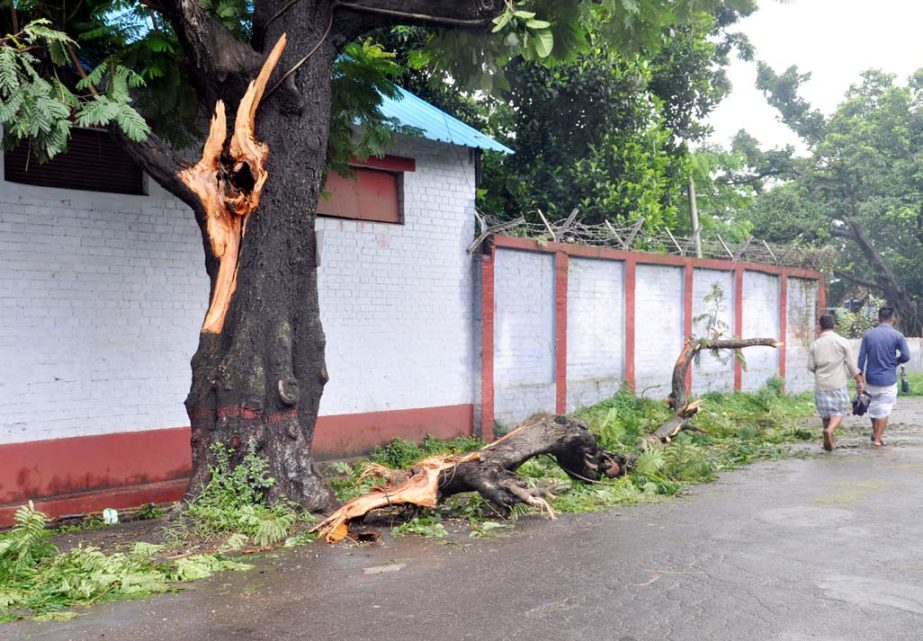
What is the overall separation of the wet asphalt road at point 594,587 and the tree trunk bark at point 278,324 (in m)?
1.15

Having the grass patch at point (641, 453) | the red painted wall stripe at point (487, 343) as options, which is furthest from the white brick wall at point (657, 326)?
the red painted wall stripe at point (487, 343)

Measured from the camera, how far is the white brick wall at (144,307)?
8.59 metres

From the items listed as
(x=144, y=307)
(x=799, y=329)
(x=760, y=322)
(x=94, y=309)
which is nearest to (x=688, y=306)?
(x=760, y=322)

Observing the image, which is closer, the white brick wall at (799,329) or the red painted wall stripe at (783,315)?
the red painted wall stripe at (783,315)

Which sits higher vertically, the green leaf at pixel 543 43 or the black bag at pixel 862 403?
the green leaf at pixel 543 43

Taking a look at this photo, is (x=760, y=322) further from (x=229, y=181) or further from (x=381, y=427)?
(x=229, y=181)

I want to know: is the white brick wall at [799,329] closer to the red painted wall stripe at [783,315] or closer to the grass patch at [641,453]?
the red painted wall stripe at [783,315]

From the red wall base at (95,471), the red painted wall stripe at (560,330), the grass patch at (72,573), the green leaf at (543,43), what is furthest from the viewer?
the red painted wall stripe at (560,330)

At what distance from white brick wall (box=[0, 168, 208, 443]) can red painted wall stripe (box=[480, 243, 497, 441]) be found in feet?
15.0

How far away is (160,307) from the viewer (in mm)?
9633

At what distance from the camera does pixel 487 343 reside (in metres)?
13.3

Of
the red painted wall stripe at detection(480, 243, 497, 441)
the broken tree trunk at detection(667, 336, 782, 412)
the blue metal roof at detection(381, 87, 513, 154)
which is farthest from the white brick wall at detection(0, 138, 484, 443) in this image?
the broken tree trunk at detection(667, 336, 782, 412)

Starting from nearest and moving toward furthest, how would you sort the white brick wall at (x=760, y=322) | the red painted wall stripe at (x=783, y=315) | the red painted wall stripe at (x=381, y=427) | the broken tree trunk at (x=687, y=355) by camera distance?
1. the red painted wall stripe at (x=381, y=427)
2. the broken tree trunk at (x=687, y=355)
3. the white brick wall at (x=760, y=322)
4. the red painted wall stripe at (x=783, y=315)

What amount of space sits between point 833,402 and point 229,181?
8.66 meters
